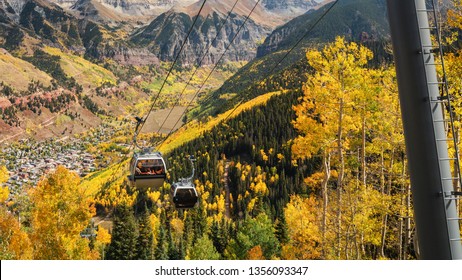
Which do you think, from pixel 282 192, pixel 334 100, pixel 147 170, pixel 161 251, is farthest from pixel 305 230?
pixel 282 192

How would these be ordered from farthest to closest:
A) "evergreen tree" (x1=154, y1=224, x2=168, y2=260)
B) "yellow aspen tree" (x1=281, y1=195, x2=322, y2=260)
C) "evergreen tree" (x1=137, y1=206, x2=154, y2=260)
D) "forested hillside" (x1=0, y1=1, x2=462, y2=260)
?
"evergreen tree" (x1=154, y1=224, x2=168, y2=260)
"evergreen tree" (x1=137, y1=206, x2=154, y2=260)
"yellow aspen tree" (x1=281, y1=195, x2=322, y2=260)
"forested hillside" (x1=0, y1=1, x2=462, y2=260)

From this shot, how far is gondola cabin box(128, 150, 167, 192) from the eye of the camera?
18016mm

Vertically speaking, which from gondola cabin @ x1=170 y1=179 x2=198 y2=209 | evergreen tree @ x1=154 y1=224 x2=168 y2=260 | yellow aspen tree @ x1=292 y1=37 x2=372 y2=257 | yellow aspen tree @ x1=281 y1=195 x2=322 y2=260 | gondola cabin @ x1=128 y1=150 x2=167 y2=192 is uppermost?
yellow aspen tree @ x1=292 y1=37 x2=372 y2=257

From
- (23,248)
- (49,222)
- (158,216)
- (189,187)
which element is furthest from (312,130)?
(158,216)

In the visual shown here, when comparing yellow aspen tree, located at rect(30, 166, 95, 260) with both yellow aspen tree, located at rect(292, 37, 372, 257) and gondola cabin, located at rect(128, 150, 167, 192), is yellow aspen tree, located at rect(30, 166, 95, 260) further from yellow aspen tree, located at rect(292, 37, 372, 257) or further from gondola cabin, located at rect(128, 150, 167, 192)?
yellow aspen tree, located at rect(292, 37, 372, 257)

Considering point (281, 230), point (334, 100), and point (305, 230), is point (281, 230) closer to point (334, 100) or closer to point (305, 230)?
point (305, 230)

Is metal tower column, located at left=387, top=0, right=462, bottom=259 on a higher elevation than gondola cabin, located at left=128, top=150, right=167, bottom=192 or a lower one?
lower

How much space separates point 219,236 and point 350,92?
60.9 metres

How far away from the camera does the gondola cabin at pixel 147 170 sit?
18.0 metres

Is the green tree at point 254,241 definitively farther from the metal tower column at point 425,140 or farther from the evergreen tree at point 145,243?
the metal tower column at point 425,140

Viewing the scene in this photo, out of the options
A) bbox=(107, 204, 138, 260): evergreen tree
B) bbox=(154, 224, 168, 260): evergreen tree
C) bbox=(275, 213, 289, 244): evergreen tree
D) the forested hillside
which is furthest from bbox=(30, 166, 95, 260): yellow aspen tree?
bbox=(275, 213, 289, 244): evergreen tree
